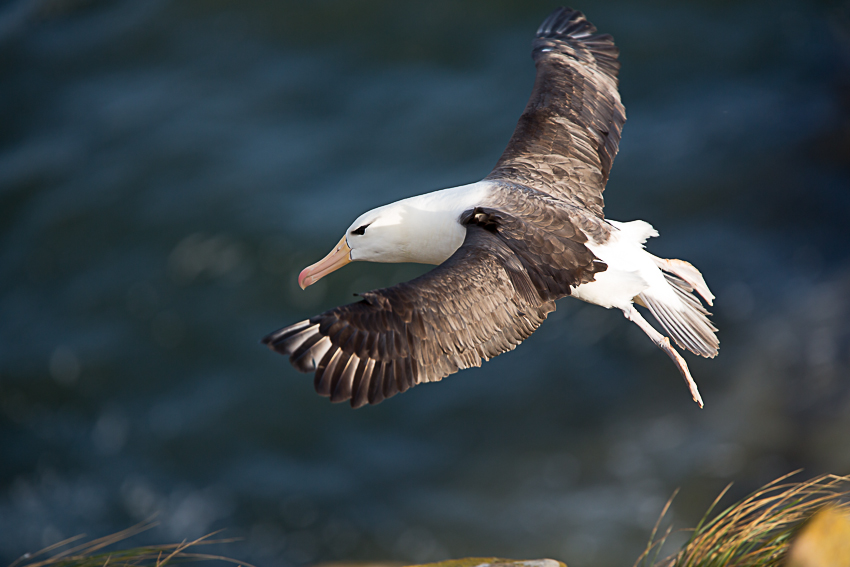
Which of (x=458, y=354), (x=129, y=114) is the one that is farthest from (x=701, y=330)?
(x=129, y=114)

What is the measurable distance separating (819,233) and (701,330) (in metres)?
5.53

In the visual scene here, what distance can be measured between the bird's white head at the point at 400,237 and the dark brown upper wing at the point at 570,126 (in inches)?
30.3

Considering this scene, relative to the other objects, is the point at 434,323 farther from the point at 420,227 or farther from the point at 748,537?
the point at 748,537

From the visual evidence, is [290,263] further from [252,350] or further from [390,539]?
[390,539]

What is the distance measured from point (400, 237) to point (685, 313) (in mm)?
2106

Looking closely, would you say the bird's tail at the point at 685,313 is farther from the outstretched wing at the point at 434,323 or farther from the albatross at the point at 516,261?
the outstretched wing at the point at 434,323

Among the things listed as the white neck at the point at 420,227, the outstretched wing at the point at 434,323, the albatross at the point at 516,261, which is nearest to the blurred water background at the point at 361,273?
the albatross at the point at 516,261

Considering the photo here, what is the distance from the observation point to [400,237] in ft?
17.9

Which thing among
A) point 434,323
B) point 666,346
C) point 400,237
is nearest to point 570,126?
point 400,237

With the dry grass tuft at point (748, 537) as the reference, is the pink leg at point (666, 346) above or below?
above

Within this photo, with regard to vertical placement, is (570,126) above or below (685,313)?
above

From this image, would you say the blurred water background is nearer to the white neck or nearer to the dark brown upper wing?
the dark brown upper wing

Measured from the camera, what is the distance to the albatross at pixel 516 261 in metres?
4.02

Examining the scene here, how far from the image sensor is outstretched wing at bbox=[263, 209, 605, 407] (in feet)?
13.1
